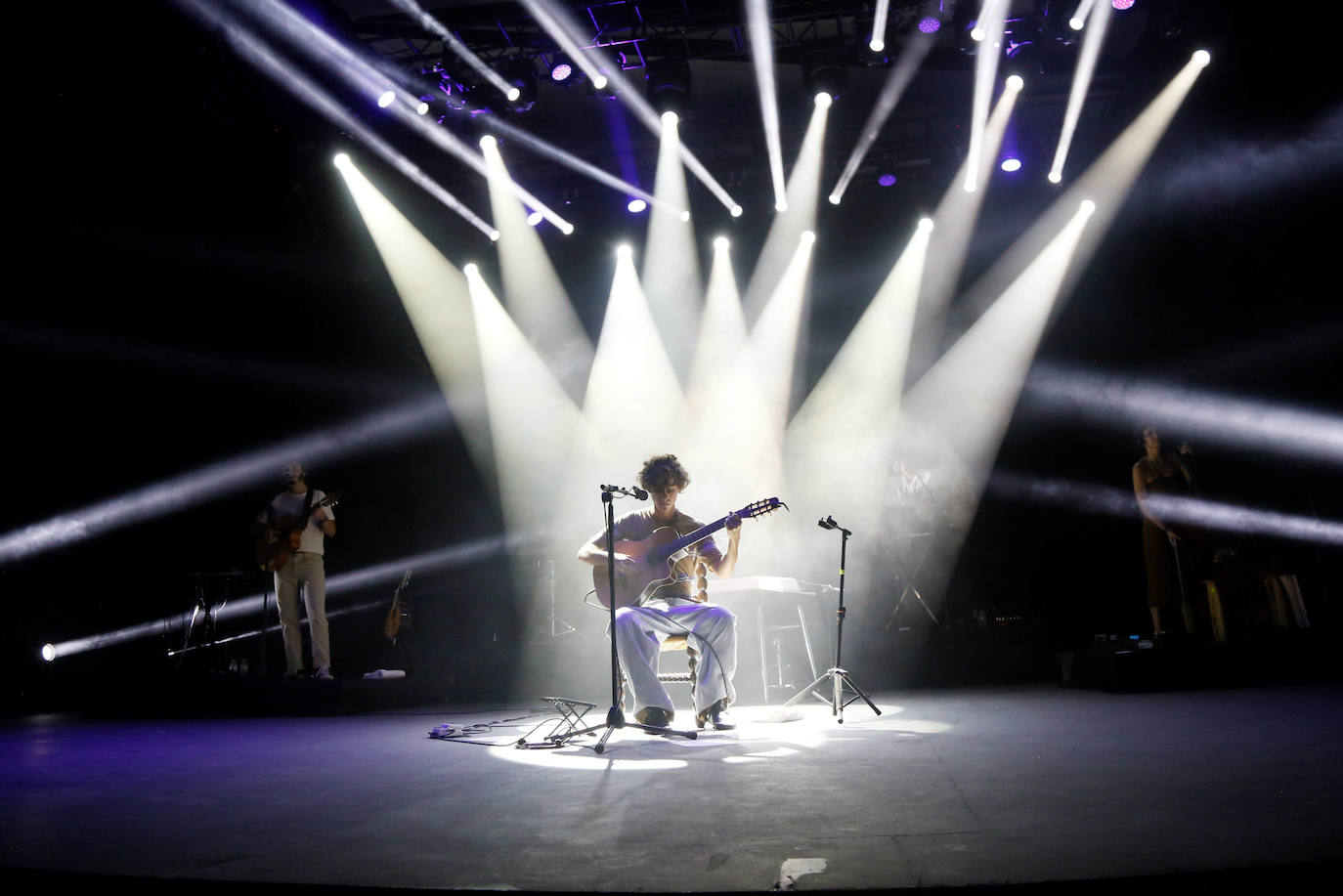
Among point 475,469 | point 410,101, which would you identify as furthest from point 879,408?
point 410,101

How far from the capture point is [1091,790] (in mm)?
2299

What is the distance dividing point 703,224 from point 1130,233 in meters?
4.13

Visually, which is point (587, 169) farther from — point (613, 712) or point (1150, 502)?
point (613, 712)

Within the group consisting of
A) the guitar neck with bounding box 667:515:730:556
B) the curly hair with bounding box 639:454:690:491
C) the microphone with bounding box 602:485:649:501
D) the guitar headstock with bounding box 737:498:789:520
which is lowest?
the guitar neck with bounding box 667:515:730:556

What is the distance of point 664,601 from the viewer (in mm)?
4402

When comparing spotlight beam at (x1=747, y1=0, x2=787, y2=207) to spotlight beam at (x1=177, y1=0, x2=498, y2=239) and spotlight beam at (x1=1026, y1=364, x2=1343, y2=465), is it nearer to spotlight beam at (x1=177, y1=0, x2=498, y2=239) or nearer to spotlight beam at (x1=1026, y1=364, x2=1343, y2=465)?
spotlight beam at (x1=177, y1=0, x2=498, y2=239)

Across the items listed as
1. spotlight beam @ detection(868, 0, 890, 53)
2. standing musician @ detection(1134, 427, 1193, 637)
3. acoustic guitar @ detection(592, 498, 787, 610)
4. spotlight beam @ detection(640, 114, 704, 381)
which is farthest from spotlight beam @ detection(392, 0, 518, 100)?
standing musician @ detection(1134, 427, 1193, 637)

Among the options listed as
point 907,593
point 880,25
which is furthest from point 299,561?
point 880,25

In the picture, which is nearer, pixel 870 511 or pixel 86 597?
pixel 86 597

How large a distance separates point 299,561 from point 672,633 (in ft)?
11.0

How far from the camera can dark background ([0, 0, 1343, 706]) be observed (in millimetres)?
6121

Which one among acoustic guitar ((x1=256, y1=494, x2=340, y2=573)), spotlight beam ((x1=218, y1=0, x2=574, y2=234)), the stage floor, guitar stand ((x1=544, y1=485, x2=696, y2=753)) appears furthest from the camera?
acoustic guitar ((x1=256, y1=494, x2=340, y2=573))

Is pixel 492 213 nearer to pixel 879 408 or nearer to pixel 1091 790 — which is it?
pixel 879 408

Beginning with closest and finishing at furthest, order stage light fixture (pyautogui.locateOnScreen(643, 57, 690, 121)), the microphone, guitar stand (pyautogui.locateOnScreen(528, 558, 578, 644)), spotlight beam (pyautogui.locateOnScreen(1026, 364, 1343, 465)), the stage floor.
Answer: the stage floor < the microphone < stage light fixture (pyautogui.locateOnScreen(643, 57, 690, 121)) < spotlight beam (pyautogui.locateOnScreen(1026, 364, 1343, 465)) < guitar stand (pyautogui.locateOnScreen(528, 558, 578, 644))
